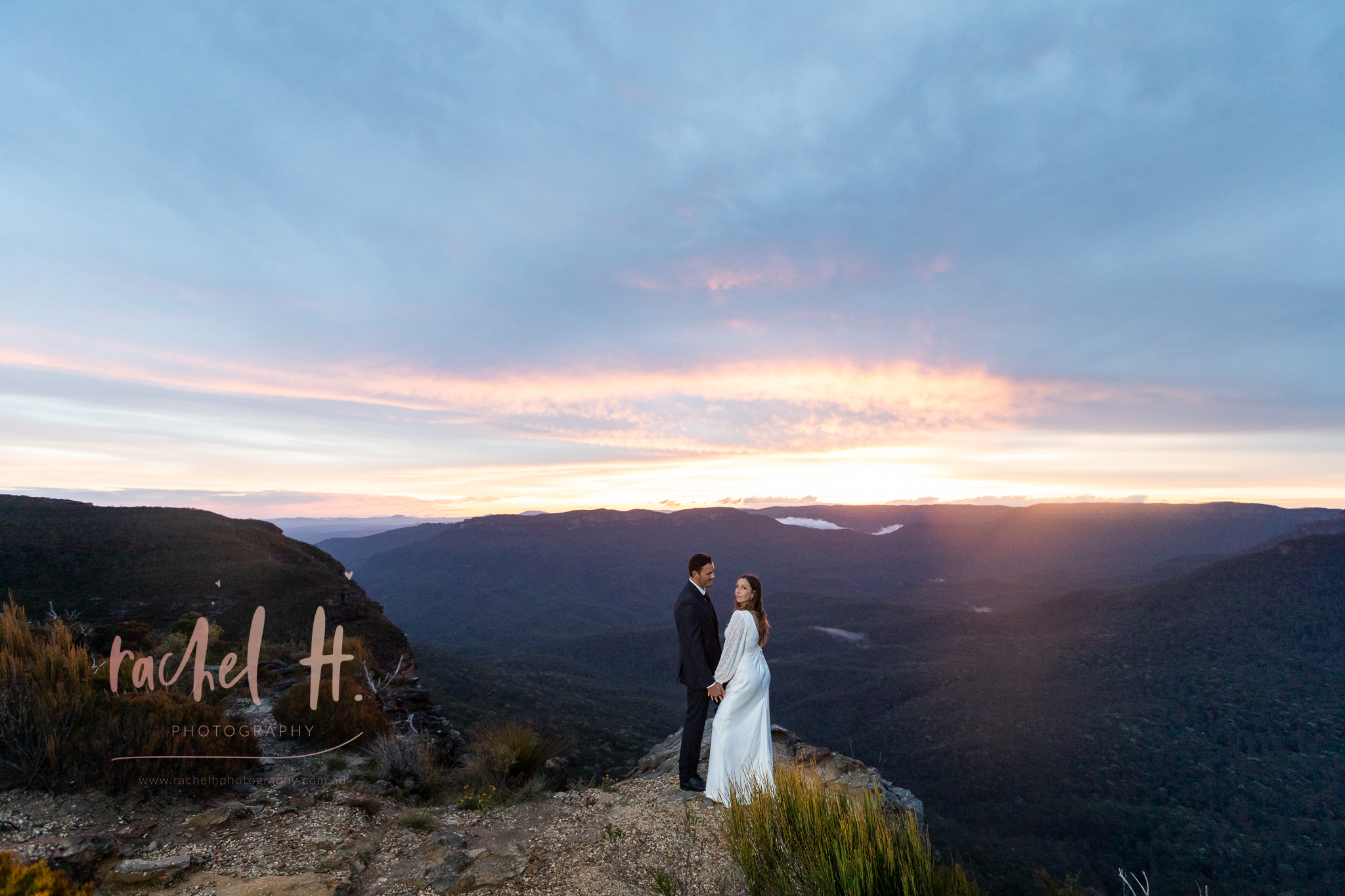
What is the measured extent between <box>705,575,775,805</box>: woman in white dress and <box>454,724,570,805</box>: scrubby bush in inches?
92.8

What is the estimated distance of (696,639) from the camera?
588cm

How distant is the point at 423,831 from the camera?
5254 mm

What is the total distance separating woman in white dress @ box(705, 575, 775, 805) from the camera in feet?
18.4

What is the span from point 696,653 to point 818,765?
304 centimetres

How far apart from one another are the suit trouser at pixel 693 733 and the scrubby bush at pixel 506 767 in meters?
1.80

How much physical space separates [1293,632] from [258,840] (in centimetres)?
8677

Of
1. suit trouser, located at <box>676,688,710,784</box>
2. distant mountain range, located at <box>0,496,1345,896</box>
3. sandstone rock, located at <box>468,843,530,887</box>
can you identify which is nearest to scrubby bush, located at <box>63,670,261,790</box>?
sandstone rock, located at <box>468,843,530,887</box>

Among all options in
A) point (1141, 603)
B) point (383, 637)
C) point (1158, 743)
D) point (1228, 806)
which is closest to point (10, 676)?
point (383, 637)

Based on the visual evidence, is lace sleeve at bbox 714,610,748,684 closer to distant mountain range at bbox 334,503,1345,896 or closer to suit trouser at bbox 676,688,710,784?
suit trouser at bbox 676,688,710,784

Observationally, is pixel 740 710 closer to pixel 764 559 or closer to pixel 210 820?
pixel 210 820

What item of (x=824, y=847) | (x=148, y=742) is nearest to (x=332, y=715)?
(x=148, y=742)

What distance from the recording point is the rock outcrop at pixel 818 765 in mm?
7105

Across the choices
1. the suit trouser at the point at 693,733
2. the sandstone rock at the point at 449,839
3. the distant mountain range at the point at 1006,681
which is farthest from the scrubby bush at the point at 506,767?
the distant mountain range at the point at 1006,681

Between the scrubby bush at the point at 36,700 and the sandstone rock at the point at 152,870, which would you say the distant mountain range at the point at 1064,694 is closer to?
the sandstone rock at the point at 152,870
